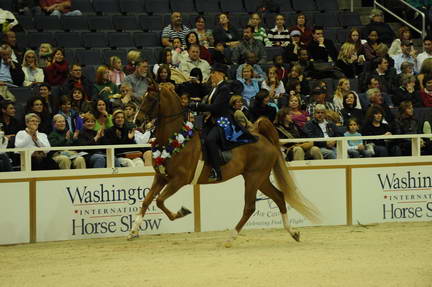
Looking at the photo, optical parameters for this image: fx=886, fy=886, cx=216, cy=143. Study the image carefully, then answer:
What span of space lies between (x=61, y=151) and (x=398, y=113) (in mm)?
6853

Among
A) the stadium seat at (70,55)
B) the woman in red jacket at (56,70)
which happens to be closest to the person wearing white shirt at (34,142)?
the woman in red jacket at (56,70)

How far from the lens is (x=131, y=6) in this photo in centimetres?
1953

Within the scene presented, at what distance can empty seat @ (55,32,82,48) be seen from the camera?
58.5ft

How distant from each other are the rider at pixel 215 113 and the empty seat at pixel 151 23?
6.48 metres

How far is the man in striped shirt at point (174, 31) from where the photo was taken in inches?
710

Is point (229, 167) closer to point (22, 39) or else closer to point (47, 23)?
point (22, 39)

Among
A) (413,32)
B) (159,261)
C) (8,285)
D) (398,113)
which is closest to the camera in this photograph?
(8,285)

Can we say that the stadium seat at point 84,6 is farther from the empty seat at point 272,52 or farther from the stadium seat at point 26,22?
the empty seat at point 272,52

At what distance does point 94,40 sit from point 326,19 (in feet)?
18.8

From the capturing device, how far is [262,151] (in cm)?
1300

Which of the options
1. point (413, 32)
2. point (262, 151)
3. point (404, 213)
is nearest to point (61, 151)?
point (262, 151)

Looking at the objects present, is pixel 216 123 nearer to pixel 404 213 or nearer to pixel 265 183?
pixel 265 183

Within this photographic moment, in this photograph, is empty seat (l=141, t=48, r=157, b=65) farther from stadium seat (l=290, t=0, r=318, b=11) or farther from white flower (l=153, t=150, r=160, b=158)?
white flower (l=153, t=150, r=160, b=158)

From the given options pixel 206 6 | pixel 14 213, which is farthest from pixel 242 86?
pixel 206 6
